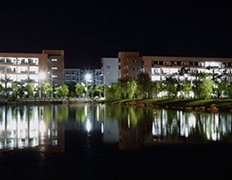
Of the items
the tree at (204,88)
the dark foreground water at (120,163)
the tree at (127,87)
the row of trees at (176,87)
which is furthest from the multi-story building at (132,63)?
the dark foreground water at (120,163)

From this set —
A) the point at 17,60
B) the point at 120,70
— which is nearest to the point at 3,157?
the point at 17,60

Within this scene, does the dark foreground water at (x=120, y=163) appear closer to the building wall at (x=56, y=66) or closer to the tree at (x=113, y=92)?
the tree at (x=113, y=92)

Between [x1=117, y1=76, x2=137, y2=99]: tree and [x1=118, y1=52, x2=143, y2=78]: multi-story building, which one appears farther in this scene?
[x1=118, y1=52, x2=143, y2=78]: multi-story building

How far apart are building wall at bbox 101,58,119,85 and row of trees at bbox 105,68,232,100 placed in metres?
35.6

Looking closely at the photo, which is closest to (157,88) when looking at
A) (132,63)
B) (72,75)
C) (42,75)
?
(132,63)

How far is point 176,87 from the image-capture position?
51.6 metres

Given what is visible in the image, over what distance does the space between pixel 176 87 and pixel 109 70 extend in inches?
2240

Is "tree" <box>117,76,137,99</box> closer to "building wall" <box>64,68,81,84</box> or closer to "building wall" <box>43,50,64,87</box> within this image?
"building wall" <box>43,50,64,87</box>

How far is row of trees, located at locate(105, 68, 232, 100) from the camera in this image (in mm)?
43312

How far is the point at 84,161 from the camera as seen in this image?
31.4 ft

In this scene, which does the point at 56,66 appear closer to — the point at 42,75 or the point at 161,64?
the point at 42,75

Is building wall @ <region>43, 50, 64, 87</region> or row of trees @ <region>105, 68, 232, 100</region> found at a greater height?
building wall @ <region>43, 50, 64, 87</region>

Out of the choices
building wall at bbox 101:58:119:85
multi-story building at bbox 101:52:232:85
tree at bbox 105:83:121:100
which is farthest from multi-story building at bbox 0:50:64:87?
tree at bbox 105:83:121:100

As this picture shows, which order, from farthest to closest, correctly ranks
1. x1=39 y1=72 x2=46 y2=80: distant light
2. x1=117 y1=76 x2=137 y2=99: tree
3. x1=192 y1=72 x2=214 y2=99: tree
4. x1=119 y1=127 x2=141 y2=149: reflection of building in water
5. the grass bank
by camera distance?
x1=39 y1=72 x2=46 y2=80: distant light, x1=117 y1=76 x2=137 y2=99: tree, x1=192 y1=72 x2=214 y2=99: tree, the grass bank, x1=119 y1=127 x2=141 y2=149: reflection of building in water
